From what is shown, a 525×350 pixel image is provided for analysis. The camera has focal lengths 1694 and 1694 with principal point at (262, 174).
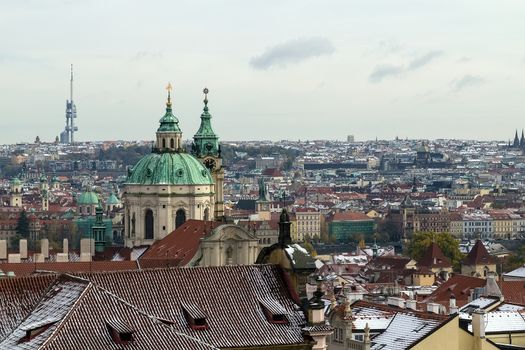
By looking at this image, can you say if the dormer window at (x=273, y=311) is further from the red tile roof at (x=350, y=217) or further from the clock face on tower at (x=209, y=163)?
the red tile roof at (x=350, y=217)

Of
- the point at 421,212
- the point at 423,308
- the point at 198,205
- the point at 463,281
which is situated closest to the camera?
the point at 423,308

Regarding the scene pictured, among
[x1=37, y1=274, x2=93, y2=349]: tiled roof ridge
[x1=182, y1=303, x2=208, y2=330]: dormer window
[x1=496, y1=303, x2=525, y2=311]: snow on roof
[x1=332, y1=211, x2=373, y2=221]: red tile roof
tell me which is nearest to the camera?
[x1=37, y1=274, x2=93, y2=349]: tiled roof ridge

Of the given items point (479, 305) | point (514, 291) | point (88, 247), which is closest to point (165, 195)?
point (88, 247)

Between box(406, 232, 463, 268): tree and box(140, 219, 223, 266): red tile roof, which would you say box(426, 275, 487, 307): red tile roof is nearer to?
Answer: box(140, 219, 223, 266): red tile roof

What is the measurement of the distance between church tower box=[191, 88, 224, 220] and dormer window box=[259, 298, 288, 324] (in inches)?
2332

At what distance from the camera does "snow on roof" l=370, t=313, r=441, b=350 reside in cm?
4019

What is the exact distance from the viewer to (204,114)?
331ft

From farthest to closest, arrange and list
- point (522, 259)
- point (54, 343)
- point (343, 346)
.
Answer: point (522, 259)
point (343, 346)
point (54, 343)

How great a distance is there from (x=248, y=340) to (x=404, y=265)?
78762 mm

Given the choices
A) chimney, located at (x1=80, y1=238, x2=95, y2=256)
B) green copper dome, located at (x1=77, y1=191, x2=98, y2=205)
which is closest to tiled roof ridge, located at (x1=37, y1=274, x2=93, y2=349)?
chimney, located at (x1=80, y1=238, x2=95, y2=256)

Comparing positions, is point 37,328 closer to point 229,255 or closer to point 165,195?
point 229,255

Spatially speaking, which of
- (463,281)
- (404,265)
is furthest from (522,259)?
(463,281)

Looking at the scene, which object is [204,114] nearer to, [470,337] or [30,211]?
[470,337]

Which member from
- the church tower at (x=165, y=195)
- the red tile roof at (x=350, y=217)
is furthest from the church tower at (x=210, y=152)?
the red tile roof at (x=350, y=217)
